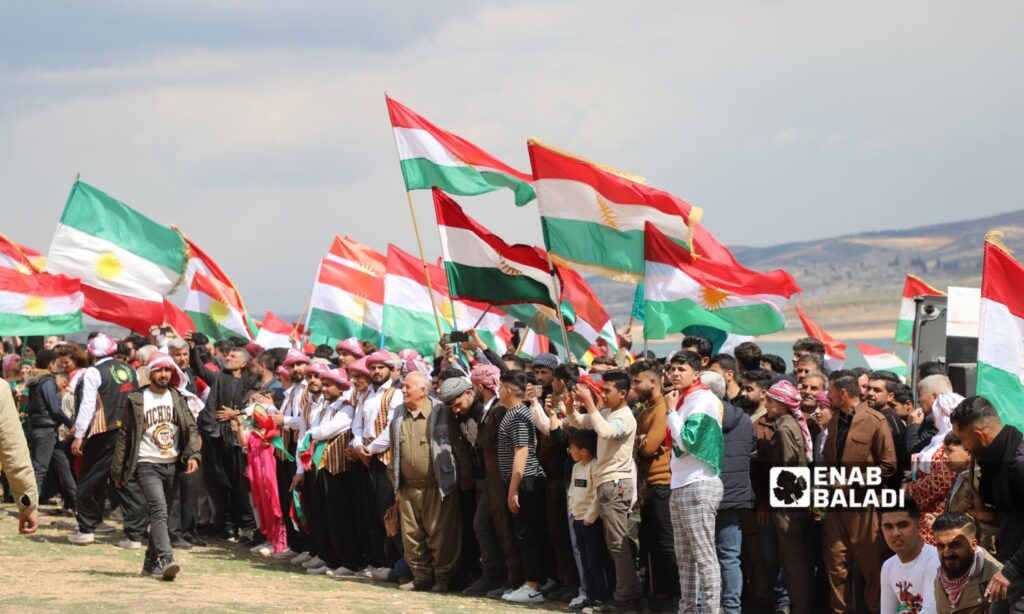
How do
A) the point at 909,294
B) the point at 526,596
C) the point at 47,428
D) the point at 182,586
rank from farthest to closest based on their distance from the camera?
1. the point at 909,294
2. the point at 47,428
3. the point at 182,586
4. the point at 526,596

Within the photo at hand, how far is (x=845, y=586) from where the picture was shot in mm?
10852

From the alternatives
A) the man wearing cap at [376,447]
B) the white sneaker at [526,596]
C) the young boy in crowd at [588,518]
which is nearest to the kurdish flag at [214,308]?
the man wearing cap at [376,447]

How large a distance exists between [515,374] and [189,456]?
325 cm

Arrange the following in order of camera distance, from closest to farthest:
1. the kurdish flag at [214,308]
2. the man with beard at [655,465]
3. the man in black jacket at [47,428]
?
the man with beard at [655,465]
the man in black jacket at [47,428]
the kurdish flag at [214,308]

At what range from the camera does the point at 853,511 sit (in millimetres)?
10711

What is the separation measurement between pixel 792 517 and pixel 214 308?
12114 mm

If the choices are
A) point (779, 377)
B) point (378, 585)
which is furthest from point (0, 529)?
point (779, 377)

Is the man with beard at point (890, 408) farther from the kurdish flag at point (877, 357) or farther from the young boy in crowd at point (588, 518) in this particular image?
the kurdish flag at point (877, 357)

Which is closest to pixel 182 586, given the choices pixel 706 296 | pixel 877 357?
pixel 706 296

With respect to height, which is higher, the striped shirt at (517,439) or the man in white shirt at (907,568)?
the striped shirt at (517,439)

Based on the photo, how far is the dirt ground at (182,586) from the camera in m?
11.8

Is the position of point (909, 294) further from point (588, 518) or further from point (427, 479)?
point (588, 518)

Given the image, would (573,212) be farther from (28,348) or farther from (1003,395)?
(28,348)

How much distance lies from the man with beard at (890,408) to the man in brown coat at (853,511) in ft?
0.32
